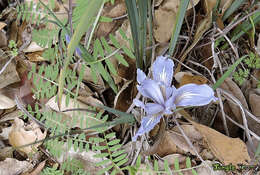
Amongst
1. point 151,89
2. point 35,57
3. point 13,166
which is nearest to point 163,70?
point 151,89

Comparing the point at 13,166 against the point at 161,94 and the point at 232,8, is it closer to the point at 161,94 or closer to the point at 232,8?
the point at 161,94

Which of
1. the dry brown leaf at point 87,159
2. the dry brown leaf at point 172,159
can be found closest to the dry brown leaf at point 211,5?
the dry brown leaf at point 172,159

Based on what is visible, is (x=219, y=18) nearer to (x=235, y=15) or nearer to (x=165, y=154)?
(x=235, y=15)

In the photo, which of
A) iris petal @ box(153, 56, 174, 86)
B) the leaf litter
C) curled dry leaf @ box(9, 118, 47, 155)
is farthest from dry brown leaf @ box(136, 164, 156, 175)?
curled dry leaf @ box(9, 118, 47, 155)

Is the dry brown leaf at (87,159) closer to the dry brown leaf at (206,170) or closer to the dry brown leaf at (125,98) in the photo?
the dry brown leaf at (125,98)

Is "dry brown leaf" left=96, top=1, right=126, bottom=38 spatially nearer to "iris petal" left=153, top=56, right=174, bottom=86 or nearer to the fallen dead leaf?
"iris petal" left=153, top=56, right=174, bottom=86

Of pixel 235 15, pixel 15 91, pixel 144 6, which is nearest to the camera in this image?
pixel 144 6

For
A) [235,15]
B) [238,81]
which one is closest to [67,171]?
[238,81]

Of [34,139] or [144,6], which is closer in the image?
[144,6]
